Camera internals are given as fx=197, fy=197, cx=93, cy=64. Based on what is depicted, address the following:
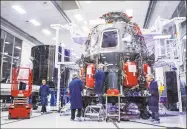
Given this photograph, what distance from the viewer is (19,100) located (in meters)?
5.93

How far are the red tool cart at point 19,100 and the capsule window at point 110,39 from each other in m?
2.61

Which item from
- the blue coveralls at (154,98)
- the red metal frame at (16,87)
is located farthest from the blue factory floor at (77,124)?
the red metal frame at (16,87)

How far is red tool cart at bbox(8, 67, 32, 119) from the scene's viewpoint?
5.73 m

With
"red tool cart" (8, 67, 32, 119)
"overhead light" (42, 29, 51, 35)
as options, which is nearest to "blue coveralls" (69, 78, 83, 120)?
"red tool cart" (8, 67, 32, 119)

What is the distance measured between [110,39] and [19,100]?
345 centimetres

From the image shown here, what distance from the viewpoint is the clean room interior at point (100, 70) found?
5.45m

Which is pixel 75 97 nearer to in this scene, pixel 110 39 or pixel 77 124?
pixel 77 124

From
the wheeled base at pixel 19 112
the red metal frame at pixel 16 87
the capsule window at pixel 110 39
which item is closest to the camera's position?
the wheeled base at pixel 19 112

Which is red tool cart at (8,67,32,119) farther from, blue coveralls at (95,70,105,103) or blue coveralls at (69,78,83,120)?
blue coveralls at (95,70,105,103)

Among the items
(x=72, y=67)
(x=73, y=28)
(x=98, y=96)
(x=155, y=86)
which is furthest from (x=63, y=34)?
(x=155, y=86)

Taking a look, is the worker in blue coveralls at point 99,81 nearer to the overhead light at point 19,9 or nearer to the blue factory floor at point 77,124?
the blue factory floor at point 77,124

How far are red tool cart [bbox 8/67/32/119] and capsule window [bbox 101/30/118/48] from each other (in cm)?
261

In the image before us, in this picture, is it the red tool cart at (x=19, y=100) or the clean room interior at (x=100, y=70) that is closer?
the clean room interior at (x=100, y=70)

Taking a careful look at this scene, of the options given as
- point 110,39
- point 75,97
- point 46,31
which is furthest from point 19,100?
point 46,31
